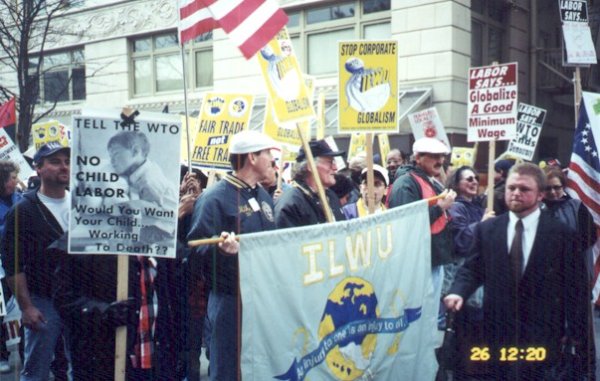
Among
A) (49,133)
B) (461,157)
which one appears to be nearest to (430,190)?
(461,157)

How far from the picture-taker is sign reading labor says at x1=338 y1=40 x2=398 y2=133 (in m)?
5.75

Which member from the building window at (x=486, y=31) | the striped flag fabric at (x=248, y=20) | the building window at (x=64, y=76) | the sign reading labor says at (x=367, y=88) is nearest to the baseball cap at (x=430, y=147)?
the sign reading labor says at (x=367, y=88)

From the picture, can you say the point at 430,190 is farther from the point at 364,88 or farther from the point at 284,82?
the point at 284,82

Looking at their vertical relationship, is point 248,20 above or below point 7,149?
above

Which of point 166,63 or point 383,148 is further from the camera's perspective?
point 166,63

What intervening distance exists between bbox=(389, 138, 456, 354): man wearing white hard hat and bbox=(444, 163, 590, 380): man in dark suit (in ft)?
4.91

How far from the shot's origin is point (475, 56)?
17.3 meters

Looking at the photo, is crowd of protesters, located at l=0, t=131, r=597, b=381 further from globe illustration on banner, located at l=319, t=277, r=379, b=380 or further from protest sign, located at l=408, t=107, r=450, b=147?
protest sign, located at l=408, t=107, r=450, b=147

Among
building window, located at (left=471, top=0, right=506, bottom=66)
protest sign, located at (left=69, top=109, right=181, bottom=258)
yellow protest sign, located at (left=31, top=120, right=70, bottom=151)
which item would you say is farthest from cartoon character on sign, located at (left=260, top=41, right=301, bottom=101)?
building window, located at (left=471, top=0, right=506, bottom=66)

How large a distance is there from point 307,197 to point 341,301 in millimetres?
978

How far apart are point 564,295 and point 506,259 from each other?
16.4 inches

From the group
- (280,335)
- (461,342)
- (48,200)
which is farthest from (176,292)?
(461,342)

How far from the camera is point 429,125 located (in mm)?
10930
